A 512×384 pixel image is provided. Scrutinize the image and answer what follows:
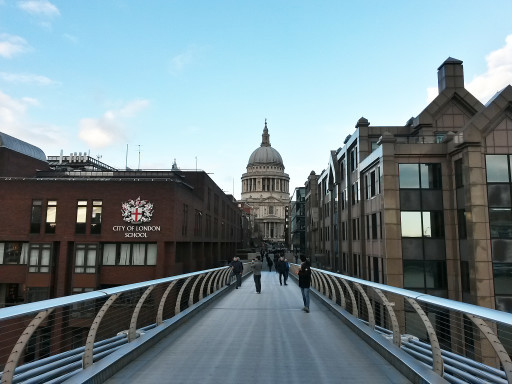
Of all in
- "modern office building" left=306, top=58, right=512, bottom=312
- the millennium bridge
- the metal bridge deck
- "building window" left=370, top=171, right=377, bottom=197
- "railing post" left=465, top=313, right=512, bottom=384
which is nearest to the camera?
"railing post" left=465, top=313, right=512, bottom=384

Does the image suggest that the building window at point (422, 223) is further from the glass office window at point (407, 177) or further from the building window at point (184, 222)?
the building window at point (184, 222)

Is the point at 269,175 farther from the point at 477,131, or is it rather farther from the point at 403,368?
the point at 403,368

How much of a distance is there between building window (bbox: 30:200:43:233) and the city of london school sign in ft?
20.7

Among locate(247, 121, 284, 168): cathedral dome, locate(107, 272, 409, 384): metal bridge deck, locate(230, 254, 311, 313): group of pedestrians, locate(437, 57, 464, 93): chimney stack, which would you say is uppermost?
locate(247, 121, 284, 168): cathedral dome

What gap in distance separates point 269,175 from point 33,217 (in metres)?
146

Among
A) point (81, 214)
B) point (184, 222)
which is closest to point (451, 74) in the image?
point (184, 222)

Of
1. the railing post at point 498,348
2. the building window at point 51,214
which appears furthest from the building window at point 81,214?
the railing post at point 498,348

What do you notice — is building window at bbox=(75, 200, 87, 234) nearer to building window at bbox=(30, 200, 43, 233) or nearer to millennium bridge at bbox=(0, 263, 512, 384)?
building window at bbox=(30, 200, 43, 233)

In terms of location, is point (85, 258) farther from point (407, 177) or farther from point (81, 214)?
point (407, 177)

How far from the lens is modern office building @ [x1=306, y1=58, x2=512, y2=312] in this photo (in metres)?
20.8

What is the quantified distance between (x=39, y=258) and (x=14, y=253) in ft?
8.51

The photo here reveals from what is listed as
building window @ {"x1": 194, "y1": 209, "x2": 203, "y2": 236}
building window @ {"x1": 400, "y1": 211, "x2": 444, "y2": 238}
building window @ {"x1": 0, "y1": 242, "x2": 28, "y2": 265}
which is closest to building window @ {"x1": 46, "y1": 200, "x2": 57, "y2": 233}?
building window @ {"x1": 0, "y1": 242, "x2": 28, "y2": 265}

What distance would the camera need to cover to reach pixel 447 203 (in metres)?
23.3

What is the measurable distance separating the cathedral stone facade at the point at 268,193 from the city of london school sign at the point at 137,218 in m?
134
